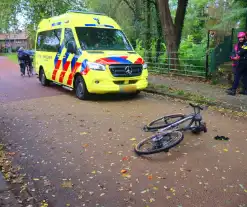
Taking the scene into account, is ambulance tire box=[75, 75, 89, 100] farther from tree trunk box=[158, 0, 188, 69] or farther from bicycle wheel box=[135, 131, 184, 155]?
tree trunk box=[158, 0, 188, 69]

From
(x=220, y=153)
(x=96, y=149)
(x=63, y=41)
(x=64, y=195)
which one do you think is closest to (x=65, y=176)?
(x=64, y=195)

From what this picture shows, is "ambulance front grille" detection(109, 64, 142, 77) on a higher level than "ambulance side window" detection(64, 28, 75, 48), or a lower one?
lower

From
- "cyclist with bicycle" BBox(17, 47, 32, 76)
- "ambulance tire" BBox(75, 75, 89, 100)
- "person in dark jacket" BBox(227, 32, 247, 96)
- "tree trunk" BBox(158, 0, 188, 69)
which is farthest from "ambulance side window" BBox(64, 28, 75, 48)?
"cyclist with bicycle" BBox(17, 47, 32, 76)

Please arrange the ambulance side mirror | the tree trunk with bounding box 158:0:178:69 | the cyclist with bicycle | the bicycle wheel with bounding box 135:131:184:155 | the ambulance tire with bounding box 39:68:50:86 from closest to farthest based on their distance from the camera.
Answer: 1. the bicycle wheel with bounding box 135:131:184:155
2. the ambulance side mirror
3. the ambulance tire with bounding box 39:68:50:86
4. the tree trunk with bounding box 158:0:178:69
5. the cyclist with bicycle

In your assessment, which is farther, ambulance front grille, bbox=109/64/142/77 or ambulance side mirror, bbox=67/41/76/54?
ambulance side mirror, bbox=67/41/76/54

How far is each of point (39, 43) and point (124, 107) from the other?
648cm

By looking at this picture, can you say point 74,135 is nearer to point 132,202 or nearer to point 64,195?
point 64,195

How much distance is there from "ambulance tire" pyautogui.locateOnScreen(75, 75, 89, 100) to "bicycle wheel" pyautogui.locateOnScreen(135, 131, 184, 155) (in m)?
4.61

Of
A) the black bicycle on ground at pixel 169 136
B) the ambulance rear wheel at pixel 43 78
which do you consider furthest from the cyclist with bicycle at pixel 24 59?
the black bicycle on ground at pixel 169 136

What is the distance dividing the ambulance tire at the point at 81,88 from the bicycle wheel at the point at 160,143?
461cm

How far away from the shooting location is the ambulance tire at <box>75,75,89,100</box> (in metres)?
9.47

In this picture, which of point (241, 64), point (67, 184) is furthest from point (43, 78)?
point (67, 184)

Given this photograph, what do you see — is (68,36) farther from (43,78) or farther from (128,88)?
(43,78)

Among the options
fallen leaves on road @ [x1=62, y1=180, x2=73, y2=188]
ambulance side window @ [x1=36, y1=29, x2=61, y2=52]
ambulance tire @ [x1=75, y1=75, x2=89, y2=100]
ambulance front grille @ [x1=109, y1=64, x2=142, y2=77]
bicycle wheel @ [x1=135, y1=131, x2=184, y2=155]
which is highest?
ambulance side window @ [x1=36, y1=29, x2=61, y2=52]
